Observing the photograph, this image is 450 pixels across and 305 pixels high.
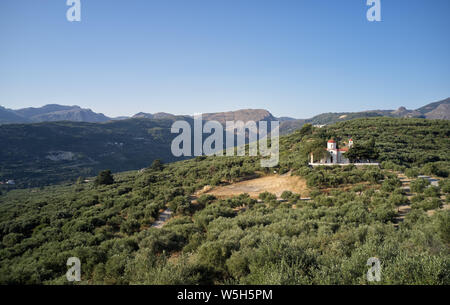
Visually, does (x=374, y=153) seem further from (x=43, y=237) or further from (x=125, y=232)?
(x=43, y=237)

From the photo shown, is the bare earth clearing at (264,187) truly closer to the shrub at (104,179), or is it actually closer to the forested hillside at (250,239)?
the forested hillside at (250,239)

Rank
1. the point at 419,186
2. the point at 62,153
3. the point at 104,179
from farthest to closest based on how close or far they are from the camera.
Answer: the point at 62,153, the point at 104,179, the point at 419,186

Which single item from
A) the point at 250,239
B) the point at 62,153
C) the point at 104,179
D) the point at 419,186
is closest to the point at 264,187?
the point at 419,186

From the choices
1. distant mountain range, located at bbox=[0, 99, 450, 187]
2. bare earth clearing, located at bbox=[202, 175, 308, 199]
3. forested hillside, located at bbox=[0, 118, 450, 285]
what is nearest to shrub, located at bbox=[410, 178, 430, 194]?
forested hillside, located at bbox=[0, 118, 450, 285]

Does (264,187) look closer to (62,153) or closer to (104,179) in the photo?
(104,179)

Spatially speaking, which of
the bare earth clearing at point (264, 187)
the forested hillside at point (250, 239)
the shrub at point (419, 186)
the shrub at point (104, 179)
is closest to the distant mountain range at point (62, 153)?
the shrub at point (104, 179)

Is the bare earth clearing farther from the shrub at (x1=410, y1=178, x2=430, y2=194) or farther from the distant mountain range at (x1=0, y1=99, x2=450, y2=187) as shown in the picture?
the distant mountain range at (x1=0, y1=99, x2=450, y2=187)

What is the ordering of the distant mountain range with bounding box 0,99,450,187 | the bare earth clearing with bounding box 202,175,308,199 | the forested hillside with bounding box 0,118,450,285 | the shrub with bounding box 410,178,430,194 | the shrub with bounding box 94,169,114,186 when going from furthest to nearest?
the distant mountain range with bounding box 0,99,450,187
the shrub with bounding box 94,169,114,186
the bare earth clearing with bounding box 202,175,308,199
the shrub with bounding box 410,178,430,194
the forested hillside with bounding box 0,118,450,285

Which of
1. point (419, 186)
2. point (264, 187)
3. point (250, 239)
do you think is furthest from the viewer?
point (264, 187)
